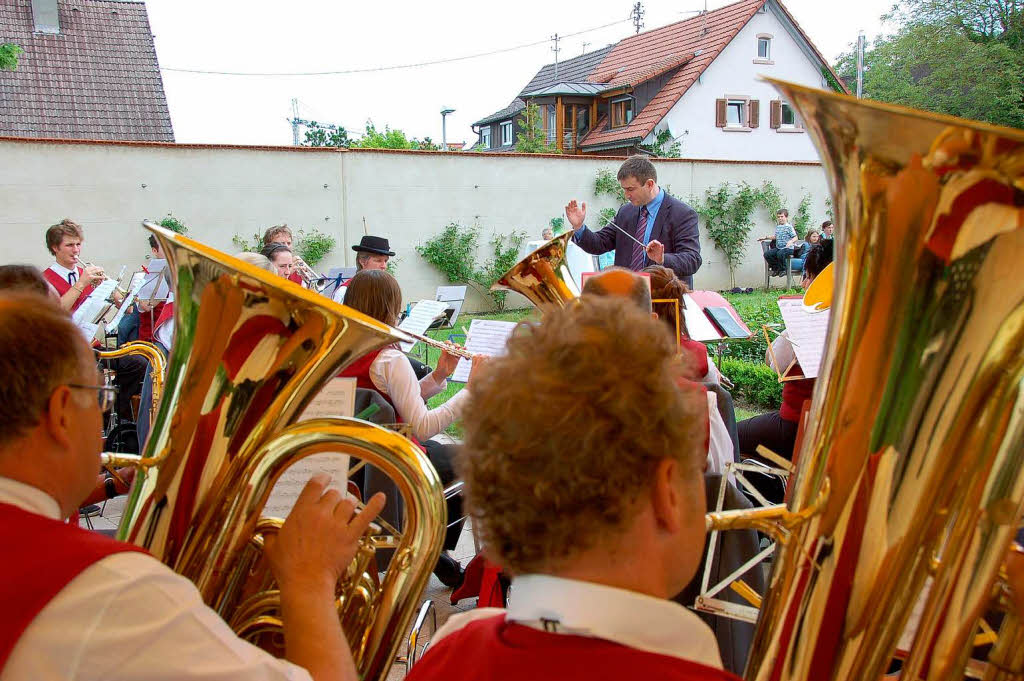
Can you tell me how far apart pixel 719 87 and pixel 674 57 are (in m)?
1.88

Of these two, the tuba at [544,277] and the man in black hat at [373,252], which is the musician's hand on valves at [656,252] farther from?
the tuba at [544,277]

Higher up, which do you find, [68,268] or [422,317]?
[68,268]

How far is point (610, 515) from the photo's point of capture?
34.6 inches

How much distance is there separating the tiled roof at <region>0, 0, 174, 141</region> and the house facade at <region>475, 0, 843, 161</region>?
40.3 feet

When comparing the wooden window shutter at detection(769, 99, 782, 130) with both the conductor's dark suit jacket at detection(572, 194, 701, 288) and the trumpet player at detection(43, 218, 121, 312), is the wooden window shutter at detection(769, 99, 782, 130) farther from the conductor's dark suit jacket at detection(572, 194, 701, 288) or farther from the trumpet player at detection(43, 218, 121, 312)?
the trumpet player at detection(43, 218, 121, 312)

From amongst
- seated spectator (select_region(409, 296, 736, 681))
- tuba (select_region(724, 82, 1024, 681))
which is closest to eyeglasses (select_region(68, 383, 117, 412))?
seated spectator (select_region(409, 296, 736, 681))

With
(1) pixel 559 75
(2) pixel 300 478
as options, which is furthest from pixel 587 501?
(1) pixel 559 75

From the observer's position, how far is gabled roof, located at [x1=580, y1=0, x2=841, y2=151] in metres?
23.8

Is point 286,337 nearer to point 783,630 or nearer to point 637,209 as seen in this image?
point 783,630

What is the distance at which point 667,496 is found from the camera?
91cm

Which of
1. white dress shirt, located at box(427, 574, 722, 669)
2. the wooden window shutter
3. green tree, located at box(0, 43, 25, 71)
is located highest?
the wooden window shutter

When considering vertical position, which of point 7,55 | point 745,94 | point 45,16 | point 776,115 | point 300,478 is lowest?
point 300,478

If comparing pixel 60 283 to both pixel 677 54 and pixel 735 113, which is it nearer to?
pixel 735 113

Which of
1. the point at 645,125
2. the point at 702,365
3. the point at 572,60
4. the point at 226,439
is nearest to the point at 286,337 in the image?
the point at 226,439
